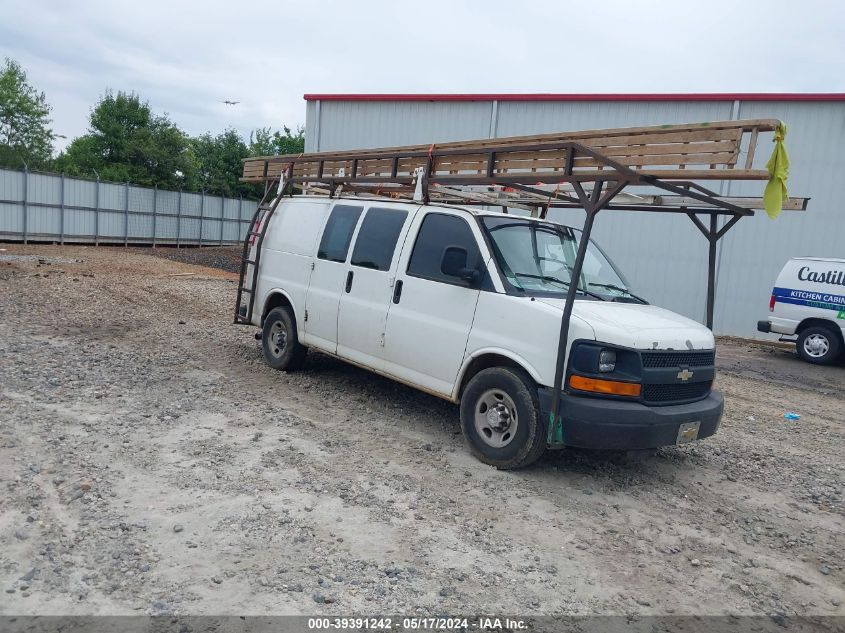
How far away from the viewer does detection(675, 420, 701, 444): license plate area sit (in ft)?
17.9

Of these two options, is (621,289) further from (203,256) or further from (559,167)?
(203,256)

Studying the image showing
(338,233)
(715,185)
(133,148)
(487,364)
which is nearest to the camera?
(487,364)

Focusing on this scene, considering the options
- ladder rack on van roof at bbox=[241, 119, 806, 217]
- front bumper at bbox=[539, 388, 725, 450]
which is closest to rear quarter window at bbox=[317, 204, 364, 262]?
ladder rack on van roof at bbox=[241, 119, 806, 217]

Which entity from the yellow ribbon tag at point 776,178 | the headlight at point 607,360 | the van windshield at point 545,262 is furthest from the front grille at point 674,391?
the yellow ribbon tag at point 776,178

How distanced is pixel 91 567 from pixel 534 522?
2680 mm

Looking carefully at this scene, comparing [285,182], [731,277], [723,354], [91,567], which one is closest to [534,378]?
[91,567]

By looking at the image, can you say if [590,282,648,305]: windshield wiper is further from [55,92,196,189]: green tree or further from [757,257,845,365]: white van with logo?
[55,92,196,189]: green tree

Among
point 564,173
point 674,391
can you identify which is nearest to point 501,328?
point 564,173

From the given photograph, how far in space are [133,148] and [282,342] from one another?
32.8m

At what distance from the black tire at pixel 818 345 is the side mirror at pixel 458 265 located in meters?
10.1

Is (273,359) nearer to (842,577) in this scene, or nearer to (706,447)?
(706,447)

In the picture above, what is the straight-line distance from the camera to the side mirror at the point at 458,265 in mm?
5895

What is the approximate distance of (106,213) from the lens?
27688mm

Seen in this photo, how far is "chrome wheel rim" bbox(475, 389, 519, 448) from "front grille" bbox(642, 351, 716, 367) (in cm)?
107
